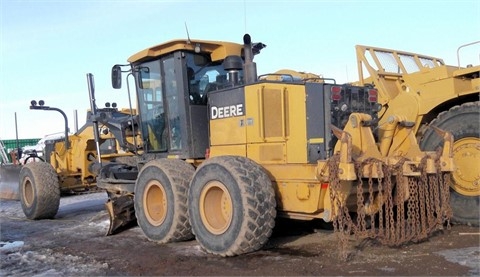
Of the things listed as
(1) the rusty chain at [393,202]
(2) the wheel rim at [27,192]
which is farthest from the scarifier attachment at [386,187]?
(2) the wheel rim at [27,192]

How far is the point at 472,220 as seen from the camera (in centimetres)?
648

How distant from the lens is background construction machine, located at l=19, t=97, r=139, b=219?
974cm

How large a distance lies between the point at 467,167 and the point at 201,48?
12.9 ft

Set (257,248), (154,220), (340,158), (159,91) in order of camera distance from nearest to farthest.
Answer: (340,158) < (257,248) < (154,220) < (159,91)

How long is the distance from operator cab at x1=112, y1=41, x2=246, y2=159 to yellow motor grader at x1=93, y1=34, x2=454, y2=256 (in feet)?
0.05

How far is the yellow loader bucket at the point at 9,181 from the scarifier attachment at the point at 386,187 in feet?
26.8

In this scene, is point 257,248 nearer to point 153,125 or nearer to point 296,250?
point 296,250

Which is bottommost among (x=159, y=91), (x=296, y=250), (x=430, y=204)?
(x=296, y=250)

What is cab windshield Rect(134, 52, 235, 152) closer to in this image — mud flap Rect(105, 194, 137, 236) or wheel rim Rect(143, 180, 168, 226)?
wheel rim Rect(143, 180, 168, 226)

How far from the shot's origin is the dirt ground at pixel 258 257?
4.96 m

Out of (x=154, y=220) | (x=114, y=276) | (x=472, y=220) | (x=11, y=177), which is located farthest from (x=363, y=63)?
(x=11, y=177)

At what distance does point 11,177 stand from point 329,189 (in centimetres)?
876

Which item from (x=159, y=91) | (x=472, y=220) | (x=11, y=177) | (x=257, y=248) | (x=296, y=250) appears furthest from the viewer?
(x=11, y=177)

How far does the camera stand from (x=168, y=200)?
6652 millimetres
